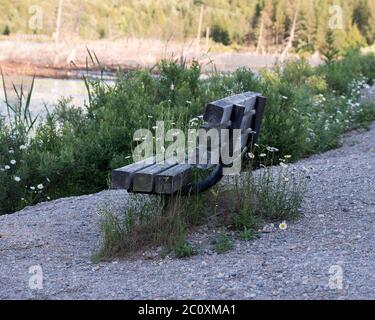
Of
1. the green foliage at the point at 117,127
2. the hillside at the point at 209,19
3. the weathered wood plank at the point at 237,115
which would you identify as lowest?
the hillside at the point at 209,19

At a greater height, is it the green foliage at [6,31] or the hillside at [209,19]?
the hillside at [209,19]

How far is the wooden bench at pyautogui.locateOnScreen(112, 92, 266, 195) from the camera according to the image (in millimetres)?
4637

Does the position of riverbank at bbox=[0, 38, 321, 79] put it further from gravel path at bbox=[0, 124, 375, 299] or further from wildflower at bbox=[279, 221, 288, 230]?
wildflower at bbox=[279, 221, 288, 230]

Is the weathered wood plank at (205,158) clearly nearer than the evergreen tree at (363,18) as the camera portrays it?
Yes

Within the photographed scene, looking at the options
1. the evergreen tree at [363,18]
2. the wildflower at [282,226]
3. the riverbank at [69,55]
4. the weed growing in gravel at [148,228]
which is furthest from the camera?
the evergreen tree at [363,18]

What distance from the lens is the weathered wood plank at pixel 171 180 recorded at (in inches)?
185

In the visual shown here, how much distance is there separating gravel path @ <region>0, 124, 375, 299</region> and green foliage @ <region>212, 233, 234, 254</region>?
0.19 feet

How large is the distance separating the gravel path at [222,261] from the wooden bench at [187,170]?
0.50 metres

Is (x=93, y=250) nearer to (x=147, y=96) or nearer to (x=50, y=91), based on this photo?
(x=147, y=96)

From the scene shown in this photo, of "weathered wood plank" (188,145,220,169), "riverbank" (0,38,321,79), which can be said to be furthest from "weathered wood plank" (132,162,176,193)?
"riverbank" (0,38,321,79)

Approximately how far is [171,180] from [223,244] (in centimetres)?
57

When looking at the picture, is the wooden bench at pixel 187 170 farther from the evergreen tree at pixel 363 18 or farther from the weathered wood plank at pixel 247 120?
the evergreen tree at pixel 363 18

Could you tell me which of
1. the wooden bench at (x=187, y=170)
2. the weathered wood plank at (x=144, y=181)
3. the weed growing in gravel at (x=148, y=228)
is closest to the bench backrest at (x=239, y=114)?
the wooden bench at (x=187, y=170)
